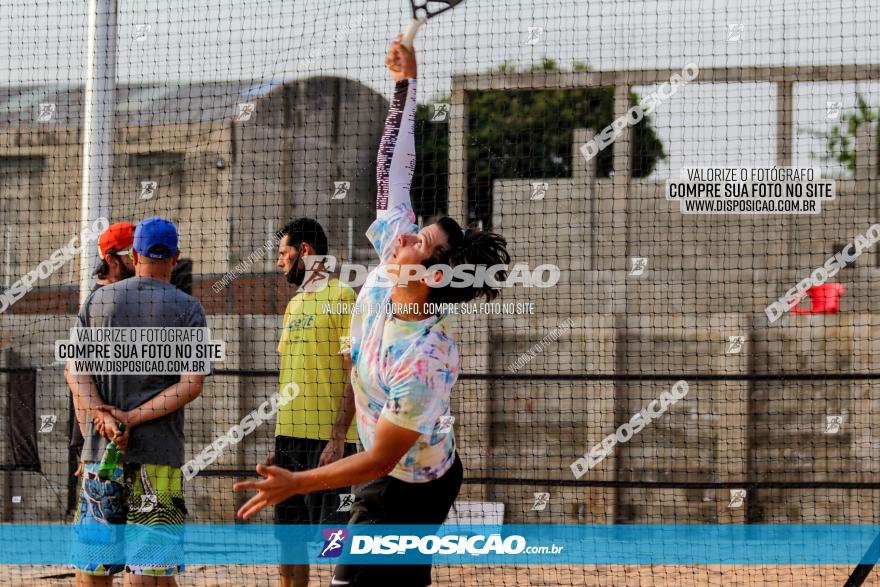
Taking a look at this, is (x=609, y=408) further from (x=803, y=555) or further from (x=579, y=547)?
(x=803, y=555)

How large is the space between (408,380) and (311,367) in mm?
2066

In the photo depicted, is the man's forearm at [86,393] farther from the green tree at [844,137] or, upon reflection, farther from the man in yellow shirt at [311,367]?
the green tree at [844,137]

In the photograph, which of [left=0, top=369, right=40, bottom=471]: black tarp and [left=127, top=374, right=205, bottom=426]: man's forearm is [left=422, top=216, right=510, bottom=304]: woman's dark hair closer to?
[left=127, top=374, right=205, bottom=426]: man's forearm

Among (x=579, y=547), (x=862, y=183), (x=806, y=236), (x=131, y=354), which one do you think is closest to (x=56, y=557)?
(x=131, y=354)

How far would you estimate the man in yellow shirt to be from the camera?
4707mm

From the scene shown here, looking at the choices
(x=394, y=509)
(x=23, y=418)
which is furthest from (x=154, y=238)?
(x=23, y=418)

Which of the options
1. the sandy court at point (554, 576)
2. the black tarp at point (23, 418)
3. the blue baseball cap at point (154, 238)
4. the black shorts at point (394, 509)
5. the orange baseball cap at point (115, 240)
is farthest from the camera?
the black tarp at point (23, 418)

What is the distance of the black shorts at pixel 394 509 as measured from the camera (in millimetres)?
2955

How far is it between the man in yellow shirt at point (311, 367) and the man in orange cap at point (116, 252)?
68 centimetres

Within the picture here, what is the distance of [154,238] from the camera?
400 centimetres

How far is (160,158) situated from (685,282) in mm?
7234

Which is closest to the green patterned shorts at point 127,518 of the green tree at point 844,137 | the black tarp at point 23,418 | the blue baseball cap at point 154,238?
the blue baseball cap at point 154,238

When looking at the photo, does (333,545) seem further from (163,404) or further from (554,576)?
(554,576)

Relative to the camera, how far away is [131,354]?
4.45 metres
